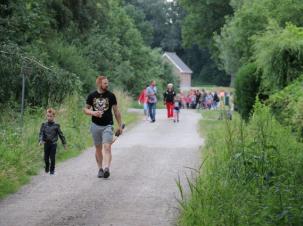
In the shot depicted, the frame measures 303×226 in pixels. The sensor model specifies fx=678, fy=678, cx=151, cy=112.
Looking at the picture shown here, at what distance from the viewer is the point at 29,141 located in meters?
15.3

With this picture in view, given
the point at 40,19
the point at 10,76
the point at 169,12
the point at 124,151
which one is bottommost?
the point at 124,151

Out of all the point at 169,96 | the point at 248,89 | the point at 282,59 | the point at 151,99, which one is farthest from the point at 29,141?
the point at 169,96

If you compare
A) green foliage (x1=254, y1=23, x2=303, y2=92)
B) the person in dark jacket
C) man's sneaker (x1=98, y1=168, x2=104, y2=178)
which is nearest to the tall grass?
man's sneaker (x1=98, y1=168, x2=104, y2=178)

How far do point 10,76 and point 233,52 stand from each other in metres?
32.2

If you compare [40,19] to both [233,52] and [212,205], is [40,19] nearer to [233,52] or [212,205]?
[212,205]

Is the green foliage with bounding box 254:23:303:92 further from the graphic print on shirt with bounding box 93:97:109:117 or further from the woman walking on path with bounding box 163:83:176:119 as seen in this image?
the woman walking on path with bounding box 163:83:176:119

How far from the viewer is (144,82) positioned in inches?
2063

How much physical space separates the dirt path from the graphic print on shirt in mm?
1280

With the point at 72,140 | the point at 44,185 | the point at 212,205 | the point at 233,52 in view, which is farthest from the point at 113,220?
the point at 233,52

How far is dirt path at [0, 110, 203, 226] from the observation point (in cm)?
891

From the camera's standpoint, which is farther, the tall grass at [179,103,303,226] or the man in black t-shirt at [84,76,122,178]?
the man in black t-shirt at [84,76,122,178]

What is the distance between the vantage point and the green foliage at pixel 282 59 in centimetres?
1941

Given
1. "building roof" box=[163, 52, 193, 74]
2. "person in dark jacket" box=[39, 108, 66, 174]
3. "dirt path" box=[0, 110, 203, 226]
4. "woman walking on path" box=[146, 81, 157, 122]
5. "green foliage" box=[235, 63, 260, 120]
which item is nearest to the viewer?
"dirt path" box=[0, 110, 203, 226]

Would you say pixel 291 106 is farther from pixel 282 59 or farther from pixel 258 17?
pixel 258 17
